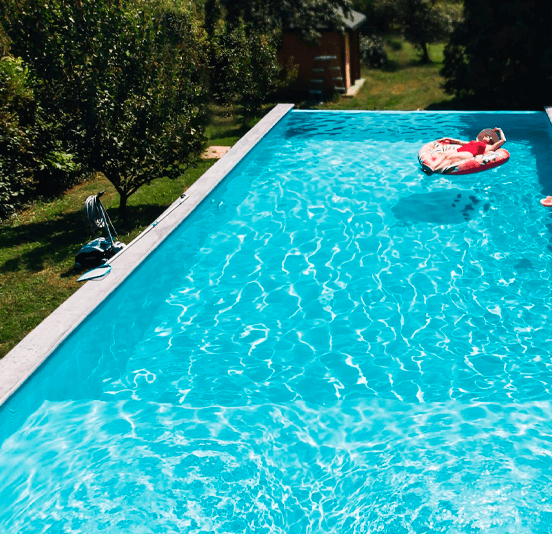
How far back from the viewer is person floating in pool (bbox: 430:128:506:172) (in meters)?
13.3

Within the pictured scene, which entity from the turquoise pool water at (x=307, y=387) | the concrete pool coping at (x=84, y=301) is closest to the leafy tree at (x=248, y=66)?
→ the concrete pool coping at (x=84, y=301)

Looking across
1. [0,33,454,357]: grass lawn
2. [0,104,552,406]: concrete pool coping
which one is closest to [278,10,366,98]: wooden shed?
[0,33,454,357]: grass lawn

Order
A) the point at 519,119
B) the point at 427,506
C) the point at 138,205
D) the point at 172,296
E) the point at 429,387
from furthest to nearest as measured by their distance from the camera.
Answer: the point at 519,119, the point at 138,205, the point at 172,296, the point at 429,387, the point at 427,506

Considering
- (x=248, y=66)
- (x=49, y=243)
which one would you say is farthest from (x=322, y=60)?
(x=49, y=243)

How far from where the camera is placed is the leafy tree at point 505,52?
21.5m

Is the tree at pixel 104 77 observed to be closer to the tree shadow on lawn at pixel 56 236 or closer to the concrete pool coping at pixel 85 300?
the tree shadow on lawn at pixel 56 236

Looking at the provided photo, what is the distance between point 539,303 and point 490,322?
107 centimetres

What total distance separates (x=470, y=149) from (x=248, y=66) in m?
9.91

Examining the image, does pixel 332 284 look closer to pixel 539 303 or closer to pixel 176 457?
pixel 539 303

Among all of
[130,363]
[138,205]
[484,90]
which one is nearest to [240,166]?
[138,205]

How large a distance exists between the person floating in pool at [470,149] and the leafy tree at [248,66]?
897cm

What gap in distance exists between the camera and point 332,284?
38.0 feet

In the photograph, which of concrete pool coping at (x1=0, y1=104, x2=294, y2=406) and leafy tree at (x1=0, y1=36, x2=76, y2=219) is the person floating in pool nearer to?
concrete pool coping at (x1=0, y1=104, x2=294, y2=406)

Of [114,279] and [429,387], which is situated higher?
[114,279]
